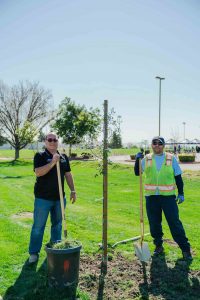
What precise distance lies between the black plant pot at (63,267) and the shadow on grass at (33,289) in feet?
0.32

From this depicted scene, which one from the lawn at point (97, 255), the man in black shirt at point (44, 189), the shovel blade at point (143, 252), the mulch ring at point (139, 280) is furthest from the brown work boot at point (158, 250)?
the man in black shirt at point (44, 189)

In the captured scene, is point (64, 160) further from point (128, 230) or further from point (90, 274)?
point (128, 230)

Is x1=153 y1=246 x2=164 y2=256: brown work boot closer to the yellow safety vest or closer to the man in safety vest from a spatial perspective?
the man in safety vest

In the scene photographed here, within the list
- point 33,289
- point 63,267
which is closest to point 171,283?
point 63,267

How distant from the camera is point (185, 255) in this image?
20.5 ft

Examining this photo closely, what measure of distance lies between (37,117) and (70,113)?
5495mm

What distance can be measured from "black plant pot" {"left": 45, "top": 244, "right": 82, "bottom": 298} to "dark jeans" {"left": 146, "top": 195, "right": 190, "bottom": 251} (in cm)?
202

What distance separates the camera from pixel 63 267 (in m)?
4.88

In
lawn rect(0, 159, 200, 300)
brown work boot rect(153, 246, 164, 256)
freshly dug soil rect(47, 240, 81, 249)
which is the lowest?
lawn rect(0, 159, 200, 300)

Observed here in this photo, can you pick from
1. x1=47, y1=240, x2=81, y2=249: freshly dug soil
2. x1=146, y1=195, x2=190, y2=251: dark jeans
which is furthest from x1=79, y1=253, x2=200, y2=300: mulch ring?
x1=47, y1=240, x2=81, y2=249: freshly dug soil

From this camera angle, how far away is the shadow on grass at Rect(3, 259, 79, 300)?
15.3 feet

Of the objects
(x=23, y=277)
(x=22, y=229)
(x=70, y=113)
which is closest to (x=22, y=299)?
(x=23, y=277)

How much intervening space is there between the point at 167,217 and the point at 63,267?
231 centimetres

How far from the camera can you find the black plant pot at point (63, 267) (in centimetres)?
487
